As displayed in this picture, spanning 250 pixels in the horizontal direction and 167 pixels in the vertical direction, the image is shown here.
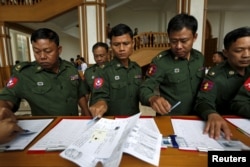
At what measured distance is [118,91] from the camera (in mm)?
1586

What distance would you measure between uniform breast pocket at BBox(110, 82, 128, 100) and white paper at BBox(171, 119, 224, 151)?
0.64 metres

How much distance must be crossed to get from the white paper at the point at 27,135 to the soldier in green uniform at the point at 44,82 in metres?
0.34

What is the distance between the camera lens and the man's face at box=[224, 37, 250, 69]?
1.14 m

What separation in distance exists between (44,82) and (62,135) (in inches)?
27.5

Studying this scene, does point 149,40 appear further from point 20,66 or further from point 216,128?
point 216,128

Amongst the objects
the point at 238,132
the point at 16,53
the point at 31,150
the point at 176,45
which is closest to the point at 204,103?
the point at 238,132

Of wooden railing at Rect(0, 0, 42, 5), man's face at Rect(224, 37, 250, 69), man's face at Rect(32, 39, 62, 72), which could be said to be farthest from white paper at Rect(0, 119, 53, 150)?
wooden railing at Rect(0, 0, 42, 5)

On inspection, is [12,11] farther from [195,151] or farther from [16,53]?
[195,151]

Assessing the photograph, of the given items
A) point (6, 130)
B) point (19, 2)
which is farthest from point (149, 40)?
point (6, 130)

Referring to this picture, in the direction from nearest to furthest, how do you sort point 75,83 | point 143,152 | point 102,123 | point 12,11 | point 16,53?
1. point 143,152
2. point 102,123
3. point 75,83
4. point 12,11
5. point 16,53

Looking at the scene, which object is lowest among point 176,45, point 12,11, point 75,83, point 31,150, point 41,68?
point 31,150

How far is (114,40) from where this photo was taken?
1.53m

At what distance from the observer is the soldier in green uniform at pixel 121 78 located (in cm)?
152

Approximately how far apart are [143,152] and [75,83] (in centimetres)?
103
